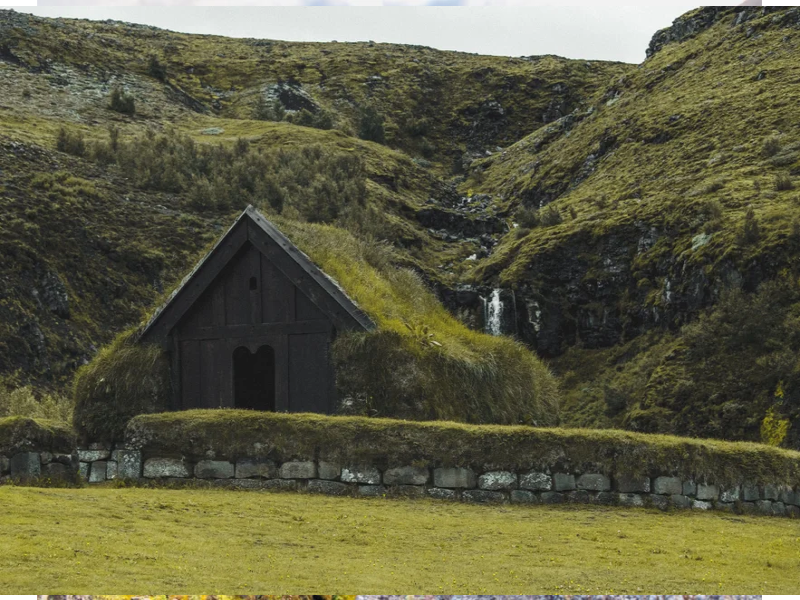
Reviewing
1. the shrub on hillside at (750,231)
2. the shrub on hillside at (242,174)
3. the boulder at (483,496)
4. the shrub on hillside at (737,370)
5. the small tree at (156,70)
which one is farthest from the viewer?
the small tree at (156,70)

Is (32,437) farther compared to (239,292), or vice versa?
(239,292)

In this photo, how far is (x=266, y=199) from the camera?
203 feet

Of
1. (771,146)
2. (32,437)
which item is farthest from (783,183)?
(32,437)

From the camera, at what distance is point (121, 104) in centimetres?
8138

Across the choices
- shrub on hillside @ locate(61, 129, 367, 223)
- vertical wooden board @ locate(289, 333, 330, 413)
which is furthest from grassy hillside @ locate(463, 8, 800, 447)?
vertical wooden board @ locate(289, 333, 330, 413)

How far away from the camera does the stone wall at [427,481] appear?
1897cm

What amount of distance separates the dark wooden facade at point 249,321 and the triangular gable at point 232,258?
2 centimetres

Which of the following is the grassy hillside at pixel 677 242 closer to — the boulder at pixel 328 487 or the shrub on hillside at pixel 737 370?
the shrub on hillside at pixel 737 370

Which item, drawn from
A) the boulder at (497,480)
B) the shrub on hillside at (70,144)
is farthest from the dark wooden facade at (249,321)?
the shrub on hillside at (70,144)

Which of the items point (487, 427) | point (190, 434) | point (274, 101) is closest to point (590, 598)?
point (487, 427)

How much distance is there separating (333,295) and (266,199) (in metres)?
39.0

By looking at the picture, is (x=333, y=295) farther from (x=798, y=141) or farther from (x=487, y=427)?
(x=798, y=141)

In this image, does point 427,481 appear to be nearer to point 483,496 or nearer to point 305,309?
point 483,496

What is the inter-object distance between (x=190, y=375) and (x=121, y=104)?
5953cm
